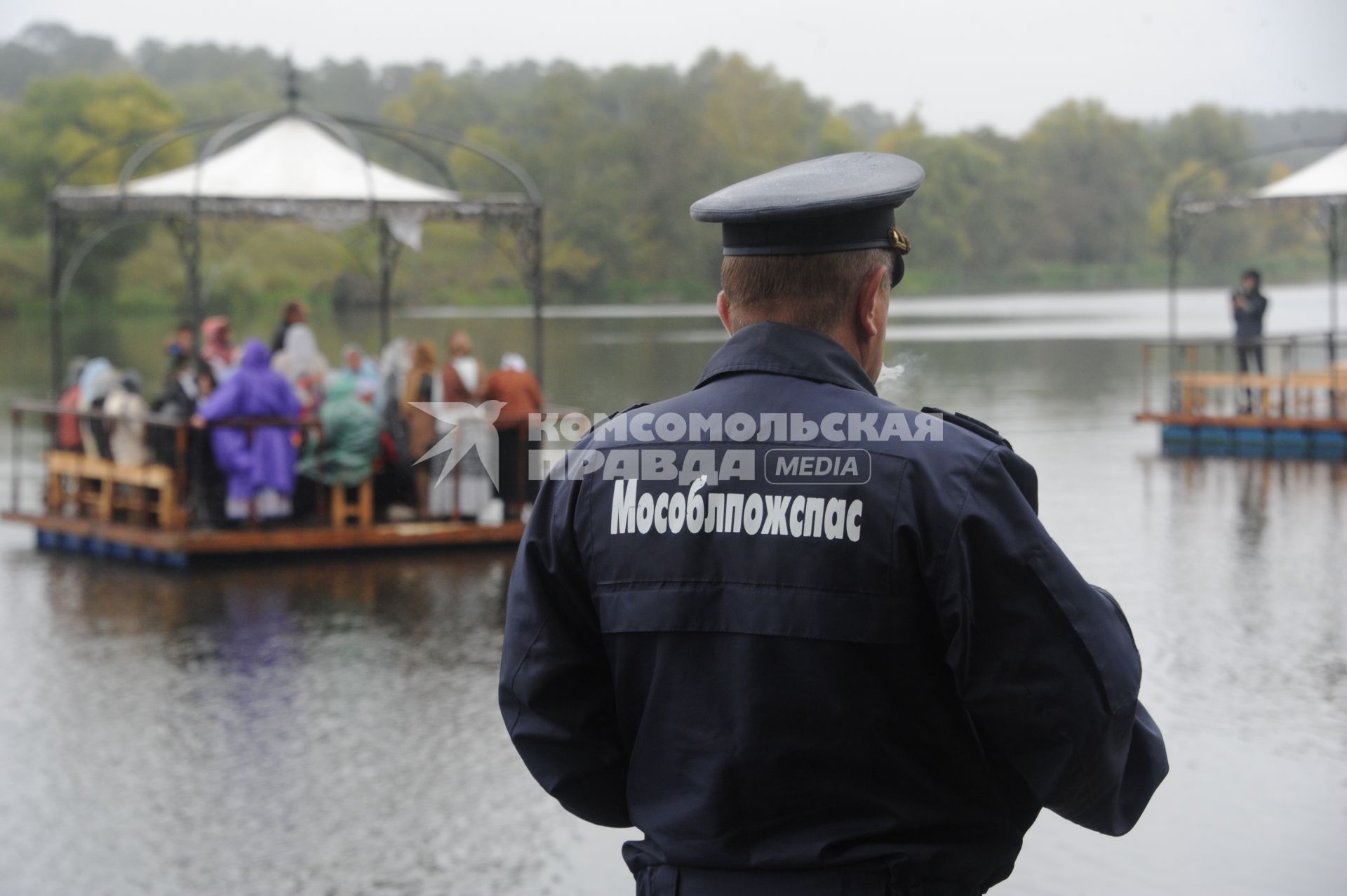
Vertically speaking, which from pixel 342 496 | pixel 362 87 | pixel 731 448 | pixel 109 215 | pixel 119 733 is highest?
pixel 362 87

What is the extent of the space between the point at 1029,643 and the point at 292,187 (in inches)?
490

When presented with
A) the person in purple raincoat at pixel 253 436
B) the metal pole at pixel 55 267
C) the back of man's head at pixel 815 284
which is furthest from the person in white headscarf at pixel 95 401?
the back of man's head at pixel 815 284

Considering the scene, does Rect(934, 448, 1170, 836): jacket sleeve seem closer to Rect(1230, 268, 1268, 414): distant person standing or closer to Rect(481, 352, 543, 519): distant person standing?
Rect(481, 352, 543, 519): distant person standing

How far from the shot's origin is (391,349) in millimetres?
12812

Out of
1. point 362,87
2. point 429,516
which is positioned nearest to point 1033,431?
point 429,516

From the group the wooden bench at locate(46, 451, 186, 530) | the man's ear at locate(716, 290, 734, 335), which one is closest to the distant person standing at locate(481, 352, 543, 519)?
the wooden bench at locate(46, 451, 186, 530)

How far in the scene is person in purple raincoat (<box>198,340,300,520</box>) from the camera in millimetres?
11938

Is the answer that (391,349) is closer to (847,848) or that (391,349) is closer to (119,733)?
(119,733)

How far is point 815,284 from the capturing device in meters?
2.14

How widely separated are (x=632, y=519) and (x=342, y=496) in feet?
33.9

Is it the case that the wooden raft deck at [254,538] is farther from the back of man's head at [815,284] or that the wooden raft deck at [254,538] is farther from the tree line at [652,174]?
the back of man's head at [815,284]

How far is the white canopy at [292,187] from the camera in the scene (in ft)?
44.0

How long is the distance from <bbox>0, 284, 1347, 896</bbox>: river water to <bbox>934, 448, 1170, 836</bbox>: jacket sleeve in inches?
30.0

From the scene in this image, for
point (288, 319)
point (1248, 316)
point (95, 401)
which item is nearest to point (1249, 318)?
point (1248, 316)
